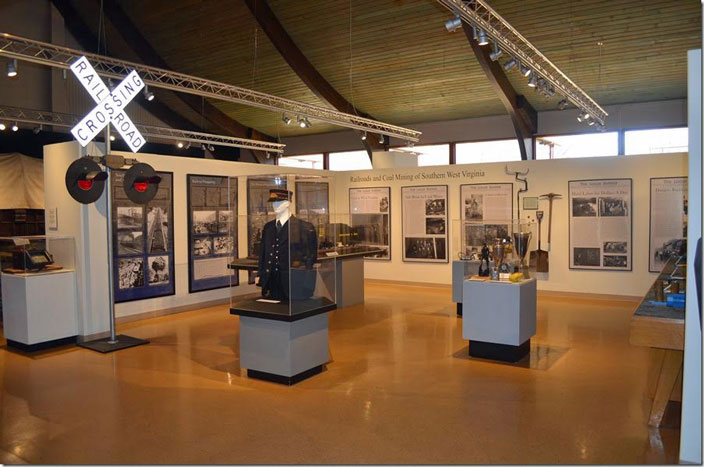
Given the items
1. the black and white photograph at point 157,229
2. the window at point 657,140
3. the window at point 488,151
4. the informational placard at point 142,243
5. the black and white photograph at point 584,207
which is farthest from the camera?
the window at point 488,151

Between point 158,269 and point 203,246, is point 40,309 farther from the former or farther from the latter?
point 203,246

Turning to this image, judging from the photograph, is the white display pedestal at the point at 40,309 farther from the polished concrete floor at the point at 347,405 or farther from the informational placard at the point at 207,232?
the informational placard at the point at 207,232

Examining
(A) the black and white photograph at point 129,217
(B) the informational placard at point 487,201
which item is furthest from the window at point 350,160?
(A) the black and white photograph at point 129,217

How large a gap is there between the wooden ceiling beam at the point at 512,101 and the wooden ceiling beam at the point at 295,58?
3.28 metres

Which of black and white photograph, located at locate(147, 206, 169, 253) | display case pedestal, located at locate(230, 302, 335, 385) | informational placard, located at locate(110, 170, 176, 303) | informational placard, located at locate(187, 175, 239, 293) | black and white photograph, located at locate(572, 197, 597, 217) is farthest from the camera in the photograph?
black and white photograph, located at locate(572, 197, 597, 217)

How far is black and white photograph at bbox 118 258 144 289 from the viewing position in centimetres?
789

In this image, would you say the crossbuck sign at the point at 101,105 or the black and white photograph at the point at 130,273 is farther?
the black and white photograph at the point at 130,273

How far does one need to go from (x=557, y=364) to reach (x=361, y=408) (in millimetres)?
2413

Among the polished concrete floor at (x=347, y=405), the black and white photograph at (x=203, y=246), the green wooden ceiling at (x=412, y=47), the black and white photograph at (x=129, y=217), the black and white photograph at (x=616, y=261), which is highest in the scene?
the green wooden ceiling at (x=412, y=47)

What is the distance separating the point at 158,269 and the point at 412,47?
19.5 feet

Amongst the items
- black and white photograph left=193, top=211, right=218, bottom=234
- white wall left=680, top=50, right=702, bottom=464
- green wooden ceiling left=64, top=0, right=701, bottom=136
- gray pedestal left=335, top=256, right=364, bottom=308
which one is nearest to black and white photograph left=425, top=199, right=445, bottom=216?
green wooden ceiling left=64, top=0, right=701, bottom=136

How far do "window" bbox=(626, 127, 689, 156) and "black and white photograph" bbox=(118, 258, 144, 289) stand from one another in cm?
963

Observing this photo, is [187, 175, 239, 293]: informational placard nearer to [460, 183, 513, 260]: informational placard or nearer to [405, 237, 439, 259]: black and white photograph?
[405, 237, 439, 259]: black and white photograph

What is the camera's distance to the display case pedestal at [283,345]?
4.97 m
